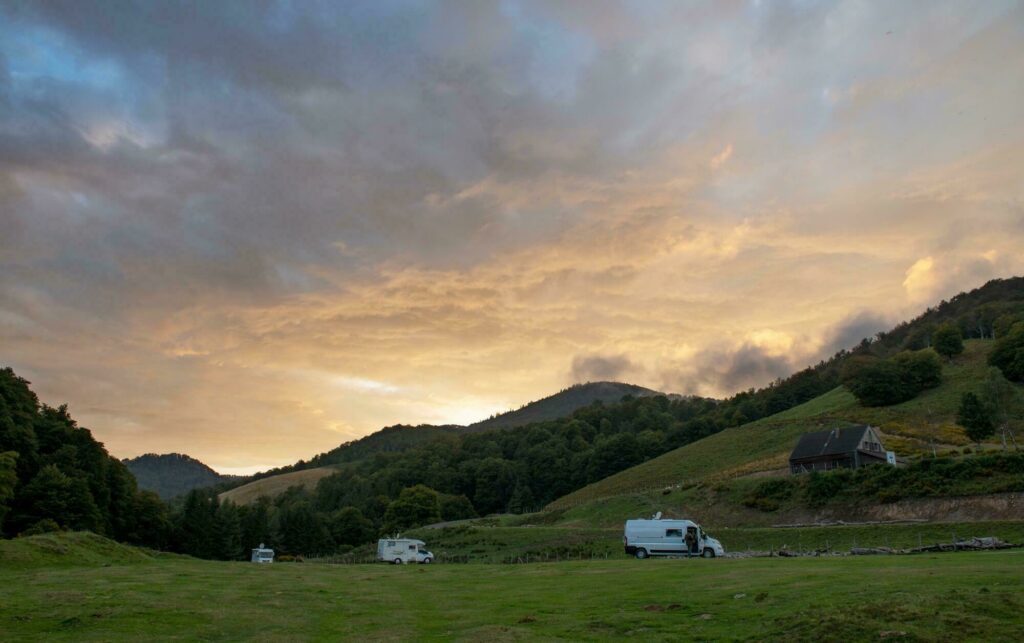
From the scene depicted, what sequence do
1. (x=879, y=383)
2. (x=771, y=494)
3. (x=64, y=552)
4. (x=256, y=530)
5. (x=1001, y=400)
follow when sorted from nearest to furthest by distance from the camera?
1. (x=64, y=552)
2. (x=771, y=494)
3. (x=1001, y=400)
4. (x=256, y=530)
5. (x=879, y=383)

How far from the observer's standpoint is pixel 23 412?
83062mm

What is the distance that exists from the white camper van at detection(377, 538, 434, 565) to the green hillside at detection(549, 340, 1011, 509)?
157 feet

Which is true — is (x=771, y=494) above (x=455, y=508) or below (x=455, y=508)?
Result: below

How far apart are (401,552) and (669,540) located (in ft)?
83.9

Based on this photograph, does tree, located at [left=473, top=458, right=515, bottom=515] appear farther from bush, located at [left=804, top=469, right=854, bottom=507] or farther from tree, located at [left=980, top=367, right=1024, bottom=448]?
bush, located at [left=804, top=469, right=854, bottom=507]

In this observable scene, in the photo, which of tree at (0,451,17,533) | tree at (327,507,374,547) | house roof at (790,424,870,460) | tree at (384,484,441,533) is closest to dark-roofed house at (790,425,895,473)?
house roof at (790,424,870,460)

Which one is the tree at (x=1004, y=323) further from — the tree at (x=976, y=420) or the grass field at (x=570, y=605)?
the grass field at (x=570, y=605)

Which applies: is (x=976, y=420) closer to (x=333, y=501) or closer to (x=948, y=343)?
(x=948, y=343)

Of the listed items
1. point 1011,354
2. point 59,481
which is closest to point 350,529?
point 59,481

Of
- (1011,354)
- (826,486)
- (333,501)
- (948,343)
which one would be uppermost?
(948,343)

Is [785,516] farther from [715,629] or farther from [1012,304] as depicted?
[1012,304]

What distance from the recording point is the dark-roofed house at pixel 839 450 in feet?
301

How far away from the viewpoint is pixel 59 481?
80312mm

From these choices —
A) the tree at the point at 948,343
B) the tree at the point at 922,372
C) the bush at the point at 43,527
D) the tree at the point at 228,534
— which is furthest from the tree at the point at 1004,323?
the bush at the point at 43,527
